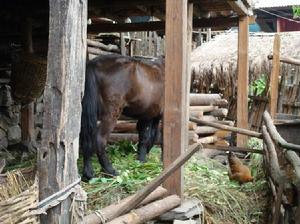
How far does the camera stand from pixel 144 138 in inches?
305

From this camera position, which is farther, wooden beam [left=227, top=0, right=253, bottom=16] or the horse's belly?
wooden beam [left=227, top=0, right=253, bottom=16]

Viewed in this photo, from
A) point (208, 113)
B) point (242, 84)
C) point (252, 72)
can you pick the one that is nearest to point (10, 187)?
point (242, 84)

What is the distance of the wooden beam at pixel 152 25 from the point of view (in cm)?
827

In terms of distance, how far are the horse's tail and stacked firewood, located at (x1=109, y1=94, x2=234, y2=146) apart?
2633 millimetres

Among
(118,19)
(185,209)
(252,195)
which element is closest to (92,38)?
(118,19)

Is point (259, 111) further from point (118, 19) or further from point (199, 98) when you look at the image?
point (118, 19)

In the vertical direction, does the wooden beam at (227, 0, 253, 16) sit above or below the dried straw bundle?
above

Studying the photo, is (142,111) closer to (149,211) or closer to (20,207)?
(149,211)

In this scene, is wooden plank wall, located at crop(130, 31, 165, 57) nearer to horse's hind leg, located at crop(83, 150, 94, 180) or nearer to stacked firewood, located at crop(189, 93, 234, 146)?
stacked firewood, located at crop(189, 93, 234, 146)

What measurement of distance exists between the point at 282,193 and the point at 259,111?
28.2 feet

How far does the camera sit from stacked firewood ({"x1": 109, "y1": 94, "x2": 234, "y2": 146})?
885 cm

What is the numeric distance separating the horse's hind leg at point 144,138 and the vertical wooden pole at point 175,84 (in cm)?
244

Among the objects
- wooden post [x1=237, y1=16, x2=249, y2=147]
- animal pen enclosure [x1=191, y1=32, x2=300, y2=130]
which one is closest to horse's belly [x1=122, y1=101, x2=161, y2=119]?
wooden post [x1=237, y1=16, x2=249, y2=147]

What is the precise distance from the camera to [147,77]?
6.94 m
